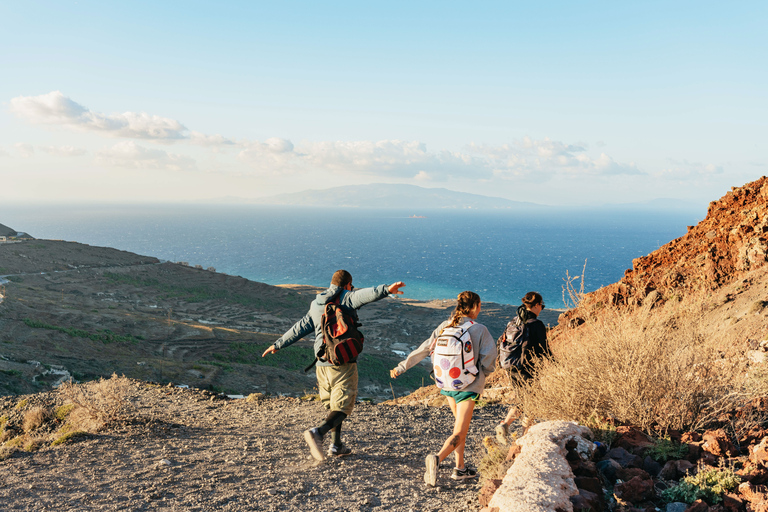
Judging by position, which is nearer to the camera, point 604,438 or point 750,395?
point 604,438

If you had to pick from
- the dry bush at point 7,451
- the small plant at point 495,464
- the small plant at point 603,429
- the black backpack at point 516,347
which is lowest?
the dry bush at point 7,451

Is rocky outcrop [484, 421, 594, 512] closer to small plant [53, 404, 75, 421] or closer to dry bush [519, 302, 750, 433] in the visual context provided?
dry bush [519, 302, 750, 433]

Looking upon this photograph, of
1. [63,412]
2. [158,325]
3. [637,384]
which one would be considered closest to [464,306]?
[637,384]

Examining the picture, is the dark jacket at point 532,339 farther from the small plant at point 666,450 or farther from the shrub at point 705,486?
the shrub at point 705,486

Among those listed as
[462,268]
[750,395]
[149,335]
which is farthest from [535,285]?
[750,395]

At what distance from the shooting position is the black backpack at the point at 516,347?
4902 millimetres

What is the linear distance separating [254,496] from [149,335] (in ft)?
82.8

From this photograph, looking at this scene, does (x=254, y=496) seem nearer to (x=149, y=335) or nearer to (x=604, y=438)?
(x=604, y=438)

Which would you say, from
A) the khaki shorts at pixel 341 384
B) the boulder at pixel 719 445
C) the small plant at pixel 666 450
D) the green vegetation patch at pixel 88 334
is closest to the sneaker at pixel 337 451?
the khaki shorts at pixel 341 384

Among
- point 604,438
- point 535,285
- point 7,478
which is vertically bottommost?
point 535,285

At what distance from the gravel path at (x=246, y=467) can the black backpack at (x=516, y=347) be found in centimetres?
104

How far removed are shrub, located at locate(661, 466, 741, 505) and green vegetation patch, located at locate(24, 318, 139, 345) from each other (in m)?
24.9

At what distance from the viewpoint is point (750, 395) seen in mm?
4246

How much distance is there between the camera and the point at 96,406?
702 cm
